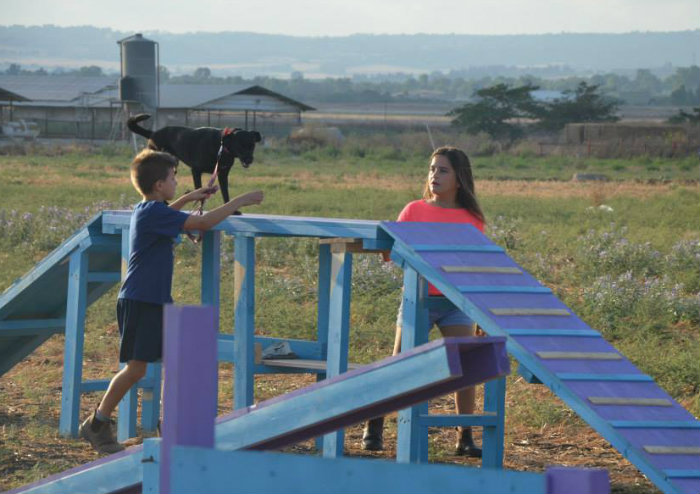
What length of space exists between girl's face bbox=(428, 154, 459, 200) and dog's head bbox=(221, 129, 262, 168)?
1062mm

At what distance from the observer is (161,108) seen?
183 feet

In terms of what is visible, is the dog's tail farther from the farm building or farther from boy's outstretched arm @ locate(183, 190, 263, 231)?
the farm building

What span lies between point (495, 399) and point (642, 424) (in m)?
1.55

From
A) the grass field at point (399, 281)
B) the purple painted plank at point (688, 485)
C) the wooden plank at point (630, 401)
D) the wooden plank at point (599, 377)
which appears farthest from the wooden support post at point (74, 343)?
the purple painted plank at point (688, 485)

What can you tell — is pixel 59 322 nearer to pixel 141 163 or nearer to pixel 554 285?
pixel 141 163

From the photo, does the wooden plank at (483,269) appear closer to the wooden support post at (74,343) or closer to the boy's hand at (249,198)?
the boy's hand at (249,198)

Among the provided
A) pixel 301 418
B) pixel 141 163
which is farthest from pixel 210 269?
pixel 301 418

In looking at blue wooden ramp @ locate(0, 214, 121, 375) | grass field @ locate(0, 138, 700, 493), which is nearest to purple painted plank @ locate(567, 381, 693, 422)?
grass field @ locate(0, 138, 700, 493)

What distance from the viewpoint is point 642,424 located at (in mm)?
5145

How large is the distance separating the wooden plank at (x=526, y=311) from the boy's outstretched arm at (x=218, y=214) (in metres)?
1.33

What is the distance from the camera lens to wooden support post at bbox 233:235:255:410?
6875 mm

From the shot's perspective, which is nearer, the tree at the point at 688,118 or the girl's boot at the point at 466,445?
the girl's boot at the point at 466,445

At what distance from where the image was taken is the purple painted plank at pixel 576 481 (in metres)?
2.69

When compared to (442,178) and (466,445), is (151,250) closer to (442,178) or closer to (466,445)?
(442,178)
